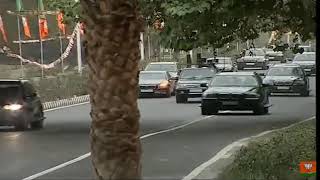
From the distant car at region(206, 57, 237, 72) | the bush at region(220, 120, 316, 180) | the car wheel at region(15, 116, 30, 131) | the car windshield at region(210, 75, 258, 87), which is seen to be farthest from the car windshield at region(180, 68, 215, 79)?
the bush at region(220, 120, 316, 180)

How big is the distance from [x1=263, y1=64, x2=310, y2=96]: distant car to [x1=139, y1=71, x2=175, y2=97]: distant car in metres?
4.94

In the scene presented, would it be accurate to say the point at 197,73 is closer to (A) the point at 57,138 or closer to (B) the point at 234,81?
(B) the point at 234,81

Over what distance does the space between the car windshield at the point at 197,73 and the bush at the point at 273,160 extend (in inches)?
831

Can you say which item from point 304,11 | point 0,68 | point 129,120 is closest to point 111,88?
point 129,120

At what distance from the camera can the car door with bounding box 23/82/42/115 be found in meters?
21.2

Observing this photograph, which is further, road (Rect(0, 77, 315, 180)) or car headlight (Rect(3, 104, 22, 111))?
car headlight (Rect(3, 104, 22, 111))

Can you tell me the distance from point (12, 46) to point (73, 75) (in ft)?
27.3

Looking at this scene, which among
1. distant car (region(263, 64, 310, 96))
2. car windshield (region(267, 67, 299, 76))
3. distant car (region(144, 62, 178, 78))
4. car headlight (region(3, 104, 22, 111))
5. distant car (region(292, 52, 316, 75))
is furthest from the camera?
distant car (region(292, 52, 316, 75))

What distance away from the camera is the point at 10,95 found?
70.0 feet

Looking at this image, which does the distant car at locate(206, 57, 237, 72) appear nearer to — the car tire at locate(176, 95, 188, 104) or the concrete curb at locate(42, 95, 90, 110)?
the concrete curb at locate(42, 95, 90, 110)

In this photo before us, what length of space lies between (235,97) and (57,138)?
733 centimetres

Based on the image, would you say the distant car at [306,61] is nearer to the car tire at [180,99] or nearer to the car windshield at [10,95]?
the car tire at [180,99]

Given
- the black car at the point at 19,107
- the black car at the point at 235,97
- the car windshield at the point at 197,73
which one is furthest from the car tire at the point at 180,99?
the black car at the point at 19,107

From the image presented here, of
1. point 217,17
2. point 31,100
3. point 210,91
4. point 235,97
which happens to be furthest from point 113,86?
point 210,91
